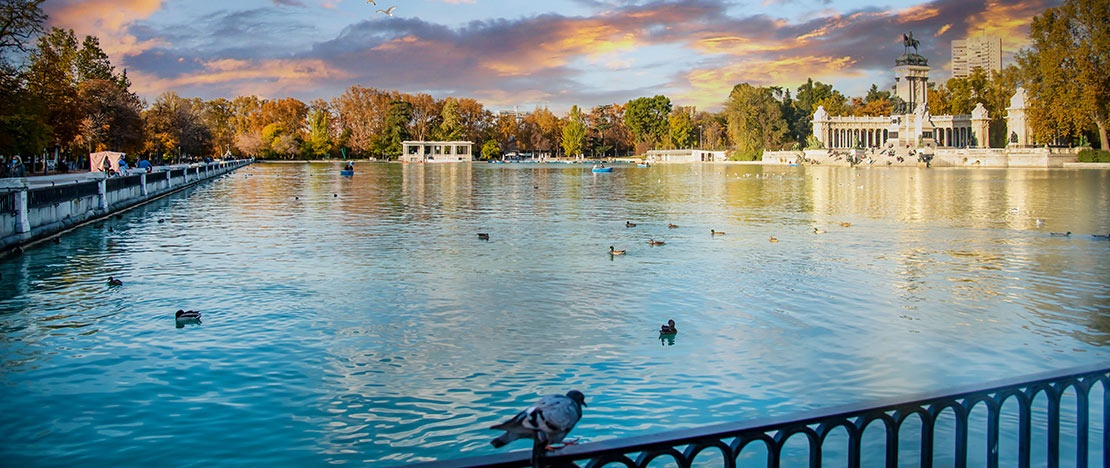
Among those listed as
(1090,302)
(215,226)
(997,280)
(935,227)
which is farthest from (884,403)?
(215,226)

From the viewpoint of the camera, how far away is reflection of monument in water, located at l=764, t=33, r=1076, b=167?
8962 centimetres

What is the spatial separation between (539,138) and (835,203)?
409 ft

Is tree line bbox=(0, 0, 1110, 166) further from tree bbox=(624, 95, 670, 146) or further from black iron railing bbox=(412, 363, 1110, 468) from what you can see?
black iron railing bbox=(412, 363, 1110, 468)

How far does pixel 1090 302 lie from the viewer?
43.0 ft

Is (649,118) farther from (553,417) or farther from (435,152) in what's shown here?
(553,417)

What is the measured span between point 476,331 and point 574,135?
140 meters

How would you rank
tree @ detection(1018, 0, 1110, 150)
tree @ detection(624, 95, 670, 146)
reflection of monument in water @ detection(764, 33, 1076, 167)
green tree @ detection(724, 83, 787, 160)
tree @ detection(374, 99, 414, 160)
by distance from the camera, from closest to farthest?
tree @ detection(1018, 0, 1110, 150) → reflection of monument in water @ detection(764, 33, 1076, 167) → green tree @ detection(724, 83, 787, 160) → tree @ detection(374, 99, 414, 160) → tree @ detection(624, 95, 670, 146)

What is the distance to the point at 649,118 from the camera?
150250 millimetres

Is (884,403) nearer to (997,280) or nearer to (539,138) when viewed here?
(997,280)

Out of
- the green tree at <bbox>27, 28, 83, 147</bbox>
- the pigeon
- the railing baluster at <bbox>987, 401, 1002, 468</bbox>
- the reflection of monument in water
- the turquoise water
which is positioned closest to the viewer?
the pigeon

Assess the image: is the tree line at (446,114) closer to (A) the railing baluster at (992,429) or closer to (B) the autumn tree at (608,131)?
(B) the autumn tree at (608,131)

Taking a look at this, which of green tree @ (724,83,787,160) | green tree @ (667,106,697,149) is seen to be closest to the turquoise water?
green tree @ (724,83,787,160)

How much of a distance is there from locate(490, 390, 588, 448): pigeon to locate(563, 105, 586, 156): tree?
14742cm

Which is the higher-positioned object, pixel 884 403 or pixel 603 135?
pixel 603 135
